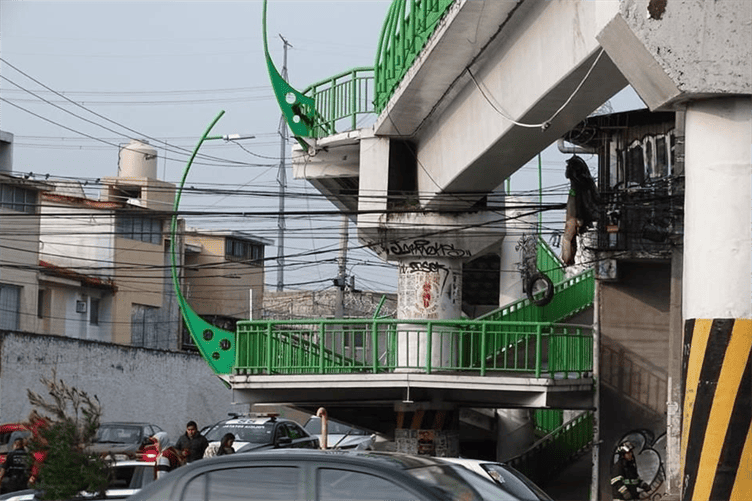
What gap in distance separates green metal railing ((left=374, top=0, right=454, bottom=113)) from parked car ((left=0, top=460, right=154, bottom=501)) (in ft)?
27.0

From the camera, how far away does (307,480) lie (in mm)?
9344

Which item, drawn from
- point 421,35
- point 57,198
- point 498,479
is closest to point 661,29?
point 498,479

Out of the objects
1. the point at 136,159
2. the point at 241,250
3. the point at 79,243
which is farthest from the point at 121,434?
the point at 241,250

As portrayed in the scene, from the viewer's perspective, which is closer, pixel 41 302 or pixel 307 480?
pixel 307 480

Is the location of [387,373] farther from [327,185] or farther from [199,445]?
[327,185]

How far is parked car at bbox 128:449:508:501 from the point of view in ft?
30.2

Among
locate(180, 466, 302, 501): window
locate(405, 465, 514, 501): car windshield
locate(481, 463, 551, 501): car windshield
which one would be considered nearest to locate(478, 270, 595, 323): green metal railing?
locate(481, 463, 551, 501): car windshield

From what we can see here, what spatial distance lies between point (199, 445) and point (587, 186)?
847 centimetres

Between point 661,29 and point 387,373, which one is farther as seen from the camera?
point 387,373

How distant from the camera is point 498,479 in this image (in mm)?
11250

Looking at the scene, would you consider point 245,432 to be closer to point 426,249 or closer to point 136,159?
point 426,249

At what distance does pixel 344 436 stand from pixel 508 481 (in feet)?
74.6

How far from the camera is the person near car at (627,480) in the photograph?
24.7 metres

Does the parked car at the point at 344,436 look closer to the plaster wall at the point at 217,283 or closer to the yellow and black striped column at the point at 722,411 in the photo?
the yellow and black striped column at the point at 722,411
